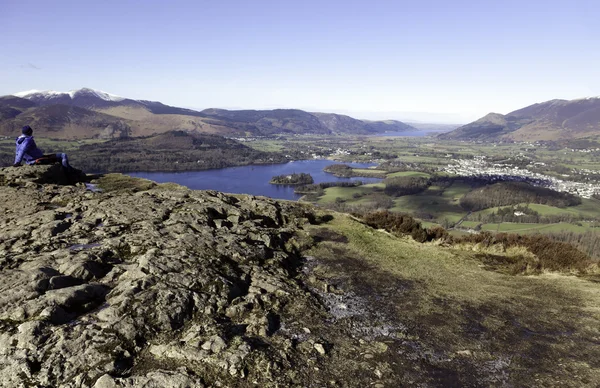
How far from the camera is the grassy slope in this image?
9047 millimetres

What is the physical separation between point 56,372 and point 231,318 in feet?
14.2

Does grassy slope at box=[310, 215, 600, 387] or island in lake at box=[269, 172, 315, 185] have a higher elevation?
grassy slope at box=[310, 215, 600, 387]

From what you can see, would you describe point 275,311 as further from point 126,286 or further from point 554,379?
point 554,379

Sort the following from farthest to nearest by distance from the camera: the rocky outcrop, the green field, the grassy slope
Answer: the green field
the grassy slope
the rocky outcrop

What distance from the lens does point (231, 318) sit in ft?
33.8

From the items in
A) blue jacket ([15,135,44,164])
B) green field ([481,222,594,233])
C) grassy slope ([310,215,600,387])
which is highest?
blue jacket ([15,135,44,164])

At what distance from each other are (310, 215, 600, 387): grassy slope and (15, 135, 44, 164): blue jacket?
20.6 m

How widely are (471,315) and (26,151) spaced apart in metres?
27.7

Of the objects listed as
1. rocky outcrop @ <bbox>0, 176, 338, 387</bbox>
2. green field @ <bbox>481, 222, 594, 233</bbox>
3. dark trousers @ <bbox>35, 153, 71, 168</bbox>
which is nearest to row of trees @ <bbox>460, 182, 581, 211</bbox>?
green field @ <bbox>481, 222, 594, 233</bbox>

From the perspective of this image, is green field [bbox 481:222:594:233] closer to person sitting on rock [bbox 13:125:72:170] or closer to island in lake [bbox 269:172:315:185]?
island in lake [bbox 269:172:315:185]

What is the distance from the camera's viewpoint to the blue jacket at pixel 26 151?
73.8 ft

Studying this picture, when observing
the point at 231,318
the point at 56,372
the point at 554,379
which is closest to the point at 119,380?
the point at 56,372

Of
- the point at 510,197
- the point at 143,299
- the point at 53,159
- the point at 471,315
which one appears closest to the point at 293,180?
A: the point at 510,197

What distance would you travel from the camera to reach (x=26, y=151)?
906 inches
